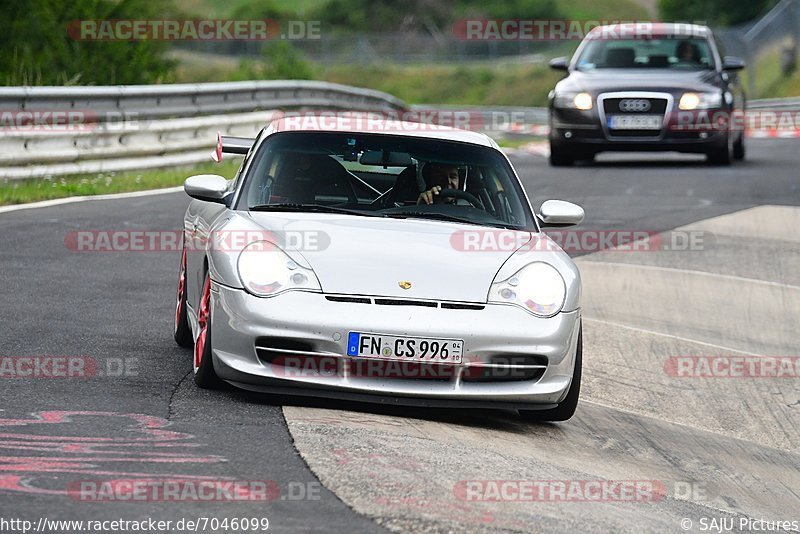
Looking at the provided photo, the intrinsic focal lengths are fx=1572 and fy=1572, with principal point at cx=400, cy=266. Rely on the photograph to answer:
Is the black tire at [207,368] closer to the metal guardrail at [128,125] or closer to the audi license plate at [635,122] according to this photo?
the metal guardrail at [128,125]

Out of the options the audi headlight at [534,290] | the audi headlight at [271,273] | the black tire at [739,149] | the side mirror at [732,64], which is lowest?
the black tire at [739,149]

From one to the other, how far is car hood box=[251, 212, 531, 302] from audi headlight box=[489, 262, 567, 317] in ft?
0.23

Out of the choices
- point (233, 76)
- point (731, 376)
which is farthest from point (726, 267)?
point (233, 76)

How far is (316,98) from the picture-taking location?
25.0 meters

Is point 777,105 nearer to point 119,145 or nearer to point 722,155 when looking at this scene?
point 722,155

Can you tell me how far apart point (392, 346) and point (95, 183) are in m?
10.8

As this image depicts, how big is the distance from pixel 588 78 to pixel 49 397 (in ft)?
48.2

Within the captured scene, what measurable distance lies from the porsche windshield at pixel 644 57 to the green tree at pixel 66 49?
6.17 metres

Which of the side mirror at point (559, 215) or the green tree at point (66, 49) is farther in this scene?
the green tree at point (66, 49)

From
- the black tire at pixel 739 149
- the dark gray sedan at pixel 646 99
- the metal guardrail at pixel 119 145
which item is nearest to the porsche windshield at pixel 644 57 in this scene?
the dark gray sedan at pixel 646 99

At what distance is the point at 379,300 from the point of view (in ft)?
21.6

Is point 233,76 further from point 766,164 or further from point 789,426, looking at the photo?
point 789,426

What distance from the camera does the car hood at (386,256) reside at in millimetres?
6664

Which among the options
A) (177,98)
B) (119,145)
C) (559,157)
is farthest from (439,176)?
(559,157)
